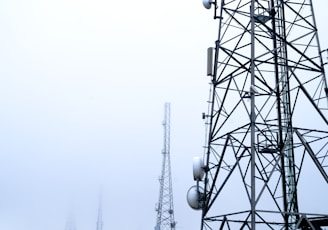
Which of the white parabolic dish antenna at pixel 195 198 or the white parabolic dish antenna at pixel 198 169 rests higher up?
the white parabolic dish antenna at pixel 198 169

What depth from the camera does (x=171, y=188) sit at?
39.0m

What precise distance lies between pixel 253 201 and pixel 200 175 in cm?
337

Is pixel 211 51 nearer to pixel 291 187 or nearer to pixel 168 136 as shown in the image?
pixel 291 187

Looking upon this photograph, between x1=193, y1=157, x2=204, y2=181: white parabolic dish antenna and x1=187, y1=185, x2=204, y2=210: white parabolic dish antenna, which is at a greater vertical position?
x1=193, y1=157, x2=204, y2=181: white parabolic dish antenna

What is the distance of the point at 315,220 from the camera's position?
1119cm

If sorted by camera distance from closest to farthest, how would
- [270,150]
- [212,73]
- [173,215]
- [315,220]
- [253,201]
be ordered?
[253,201] → [315,220] → [270,150] → [212,73] → [173,215]

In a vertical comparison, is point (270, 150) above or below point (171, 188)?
below

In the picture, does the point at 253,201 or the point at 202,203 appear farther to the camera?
the point at 202,203

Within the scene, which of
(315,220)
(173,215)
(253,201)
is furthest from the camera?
(173,215)

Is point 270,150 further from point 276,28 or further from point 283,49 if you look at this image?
point 276,28

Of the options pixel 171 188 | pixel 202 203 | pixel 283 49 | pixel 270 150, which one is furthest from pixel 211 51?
→ pixel 171 188

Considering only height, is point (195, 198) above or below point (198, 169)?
below

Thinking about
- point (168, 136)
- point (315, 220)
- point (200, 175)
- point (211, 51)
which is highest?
point (168, 136)

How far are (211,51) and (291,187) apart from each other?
18.7 feet
